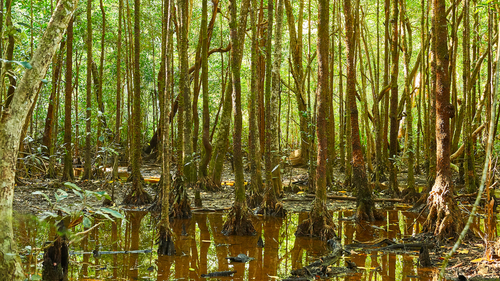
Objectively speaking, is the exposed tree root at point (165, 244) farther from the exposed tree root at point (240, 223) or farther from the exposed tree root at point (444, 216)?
the exposed tree root at point (444, 216)

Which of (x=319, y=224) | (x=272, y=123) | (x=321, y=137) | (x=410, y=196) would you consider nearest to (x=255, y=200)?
(x=272, y=123)

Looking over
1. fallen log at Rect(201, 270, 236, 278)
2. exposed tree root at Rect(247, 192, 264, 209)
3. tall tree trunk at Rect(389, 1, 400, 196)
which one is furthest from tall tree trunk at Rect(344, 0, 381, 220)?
fallen log at Rect(201, 270, 236, 278)

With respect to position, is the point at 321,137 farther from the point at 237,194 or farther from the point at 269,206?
the point at 269,206

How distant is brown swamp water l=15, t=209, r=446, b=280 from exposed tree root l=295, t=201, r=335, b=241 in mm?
152

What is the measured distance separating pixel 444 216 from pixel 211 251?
3.48m

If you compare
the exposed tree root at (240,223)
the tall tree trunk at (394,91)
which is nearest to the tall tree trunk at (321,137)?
→ the exposed tree root at (240,223)

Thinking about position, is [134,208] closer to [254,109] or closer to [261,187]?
[261,187]

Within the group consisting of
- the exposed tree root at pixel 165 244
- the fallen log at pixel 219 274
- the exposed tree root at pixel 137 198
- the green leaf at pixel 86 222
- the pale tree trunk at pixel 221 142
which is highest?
the pale tree trunk at pixel 221 142

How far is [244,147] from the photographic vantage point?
60.6 ft

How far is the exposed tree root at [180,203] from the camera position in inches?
313

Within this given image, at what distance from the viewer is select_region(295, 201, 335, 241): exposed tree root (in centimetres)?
652

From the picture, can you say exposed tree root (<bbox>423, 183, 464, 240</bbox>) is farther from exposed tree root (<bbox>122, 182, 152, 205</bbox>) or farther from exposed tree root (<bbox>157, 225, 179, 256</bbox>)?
exposed tree root (<bbox>122, 182, 152, 205</bbox>)

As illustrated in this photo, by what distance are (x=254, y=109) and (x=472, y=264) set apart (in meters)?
4.19

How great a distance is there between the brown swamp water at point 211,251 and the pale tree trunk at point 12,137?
78 cm
